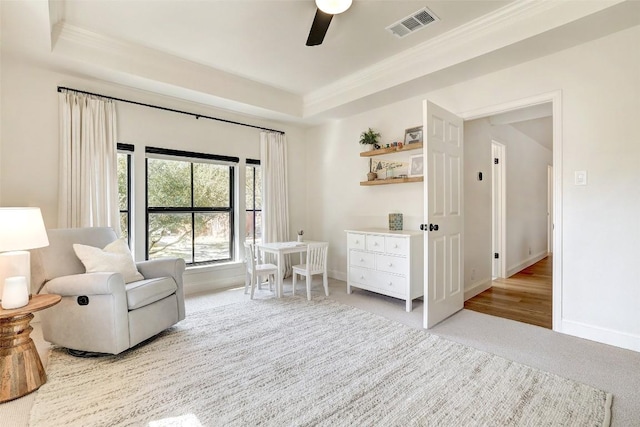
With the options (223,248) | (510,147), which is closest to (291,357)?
(223,248)

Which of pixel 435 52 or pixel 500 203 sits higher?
pixel 435 52

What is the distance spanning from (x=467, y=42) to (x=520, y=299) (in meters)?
3.03

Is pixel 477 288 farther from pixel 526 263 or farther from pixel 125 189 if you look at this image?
pixel 125 189

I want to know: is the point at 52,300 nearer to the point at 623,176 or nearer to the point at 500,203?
the point at 623,176

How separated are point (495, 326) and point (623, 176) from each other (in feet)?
5.37

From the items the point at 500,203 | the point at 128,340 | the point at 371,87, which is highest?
the point at 371,87

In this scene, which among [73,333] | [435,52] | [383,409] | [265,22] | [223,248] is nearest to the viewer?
[383,409]

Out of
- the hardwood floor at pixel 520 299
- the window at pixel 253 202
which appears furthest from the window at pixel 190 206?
the hardwood floor at pixel 520 299

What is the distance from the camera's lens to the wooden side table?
182cm

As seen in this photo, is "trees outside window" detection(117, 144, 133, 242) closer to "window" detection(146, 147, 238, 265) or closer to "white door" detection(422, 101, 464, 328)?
"window" detection(146, 147, 238, 265)

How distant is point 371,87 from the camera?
3766 millimetres

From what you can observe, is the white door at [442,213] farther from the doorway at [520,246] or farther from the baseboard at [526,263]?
the baseboard at [526,263]

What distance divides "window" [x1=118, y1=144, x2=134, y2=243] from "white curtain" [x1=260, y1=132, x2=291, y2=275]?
5.82 feet

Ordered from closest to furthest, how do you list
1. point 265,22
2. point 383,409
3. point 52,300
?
point 383,409, point 52,300, point 265,22
